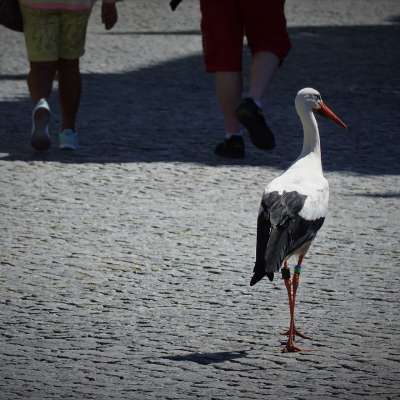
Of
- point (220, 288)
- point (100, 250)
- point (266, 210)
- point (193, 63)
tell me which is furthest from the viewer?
point (193, 63)

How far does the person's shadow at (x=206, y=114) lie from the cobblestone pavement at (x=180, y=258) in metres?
0.03

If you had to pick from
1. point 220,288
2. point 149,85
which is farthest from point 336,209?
point 149,85

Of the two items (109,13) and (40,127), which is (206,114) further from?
(40,127)

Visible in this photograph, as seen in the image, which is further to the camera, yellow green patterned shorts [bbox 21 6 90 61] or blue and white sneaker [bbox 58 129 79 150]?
blue and white sneaker [bbox 58 129 79 150]

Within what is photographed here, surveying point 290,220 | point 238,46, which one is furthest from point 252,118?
point 290,220

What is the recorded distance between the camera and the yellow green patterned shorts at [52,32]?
29.8 ft

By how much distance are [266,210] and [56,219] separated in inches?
95.4

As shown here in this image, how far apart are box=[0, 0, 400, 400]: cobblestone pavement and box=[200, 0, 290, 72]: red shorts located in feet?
2.32

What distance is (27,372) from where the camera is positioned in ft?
16.5

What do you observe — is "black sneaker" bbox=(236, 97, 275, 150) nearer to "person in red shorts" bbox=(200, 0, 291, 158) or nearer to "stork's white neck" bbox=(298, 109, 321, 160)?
"person in red shorts" bbox=(200, 0, 291, 158)

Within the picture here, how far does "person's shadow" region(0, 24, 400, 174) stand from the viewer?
30.4ft

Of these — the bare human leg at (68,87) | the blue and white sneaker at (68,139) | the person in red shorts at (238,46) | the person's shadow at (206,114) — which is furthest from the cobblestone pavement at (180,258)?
the person in red shorts at (238,46)

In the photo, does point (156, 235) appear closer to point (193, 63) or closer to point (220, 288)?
point (220, 288)

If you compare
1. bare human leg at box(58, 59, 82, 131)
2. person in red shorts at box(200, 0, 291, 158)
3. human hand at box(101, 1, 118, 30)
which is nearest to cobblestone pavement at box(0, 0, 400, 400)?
bare human leg at box(58, 59, 82, 131)
